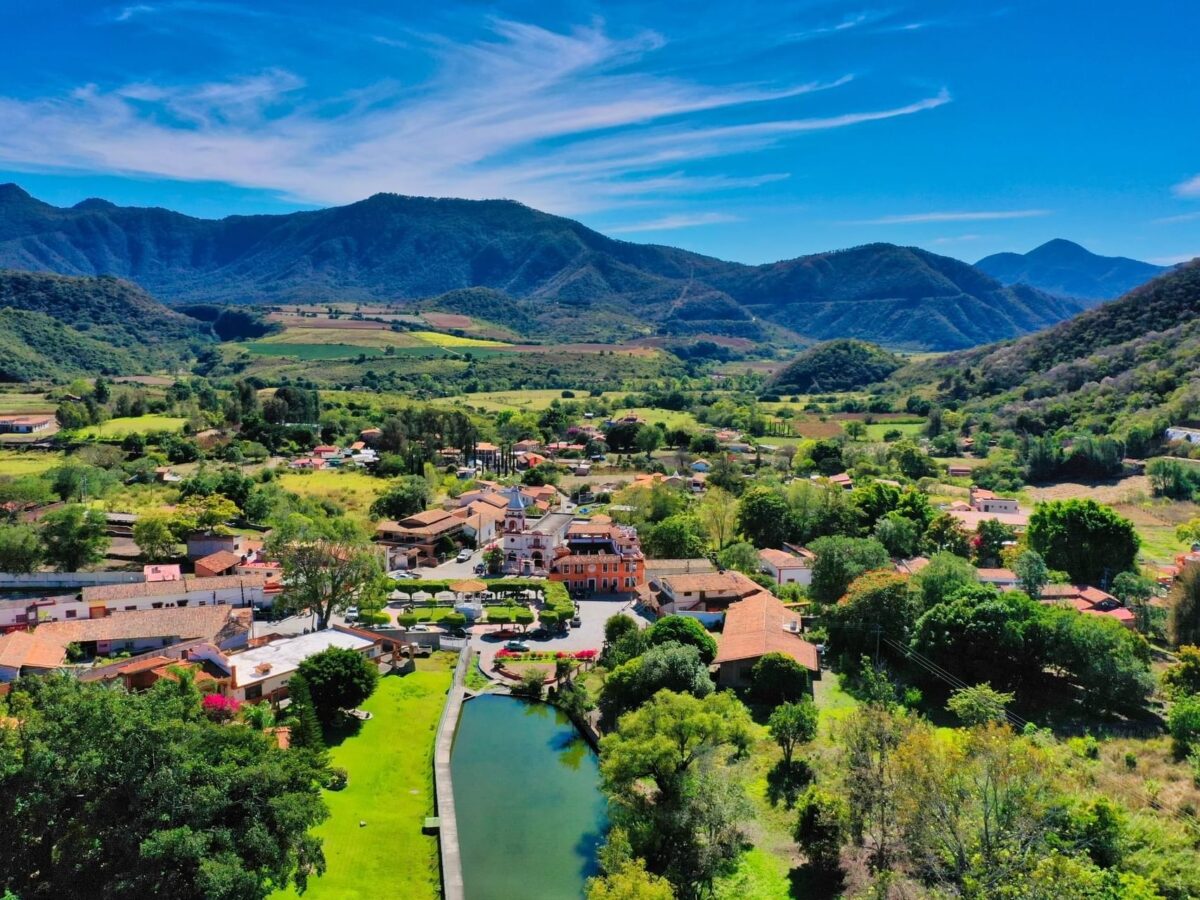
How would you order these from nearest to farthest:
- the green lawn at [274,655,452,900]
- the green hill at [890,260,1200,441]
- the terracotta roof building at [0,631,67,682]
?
the green lawn at [274,655,452,900] → the terracotta roof building at [0,631,67,682] → the green hill at [890,260,1200,441]

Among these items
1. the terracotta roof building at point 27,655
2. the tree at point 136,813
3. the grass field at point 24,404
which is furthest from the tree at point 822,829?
the grass field at point 24,404

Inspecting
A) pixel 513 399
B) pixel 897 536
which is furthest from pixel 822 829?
pixel 513 399

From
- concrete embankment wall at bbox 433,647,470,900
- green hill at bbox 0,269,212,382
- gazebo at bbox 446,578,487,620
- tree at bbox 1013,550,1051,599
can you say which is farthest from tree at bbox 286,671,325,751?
green hill at bbox 0,269,212,382

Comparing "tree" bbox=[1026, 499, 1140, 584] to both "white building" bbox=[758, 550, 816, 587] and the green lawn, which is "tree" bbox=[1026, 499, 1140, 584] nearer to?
"white building" bbox=[758, 550, 816, 587]

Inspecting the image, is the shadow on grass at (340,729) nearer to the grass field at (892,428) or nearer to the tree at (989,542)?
the tree at (989,542)

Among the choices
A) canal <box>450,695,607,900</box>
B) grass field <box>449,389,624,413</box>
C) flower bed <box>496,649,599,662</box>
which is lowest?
canal <box>450,695,607,900</box>

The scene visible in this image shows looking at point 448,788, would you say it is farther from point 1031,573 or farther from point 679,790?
point 1031,573
